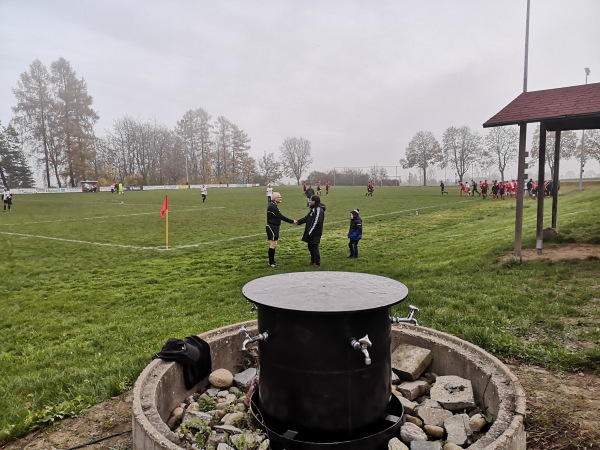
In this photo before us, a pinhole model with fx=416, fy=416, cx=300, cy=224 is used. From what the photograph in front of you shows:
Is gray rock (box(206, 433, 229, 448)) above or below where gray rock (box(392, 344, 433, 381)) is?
below

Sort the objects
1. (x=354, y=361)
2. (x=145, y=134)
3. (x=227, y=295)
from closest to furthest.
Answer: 1. (x=354, y=361)
2. (x=227, y=295)
3. (x=145, y=134)

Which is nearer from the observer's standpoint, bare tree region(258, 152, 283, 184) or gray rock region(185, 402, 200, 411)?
gray rock region(185, 402, 200, 411)

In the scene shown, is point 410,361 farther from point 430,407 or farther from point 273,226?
point 273,226

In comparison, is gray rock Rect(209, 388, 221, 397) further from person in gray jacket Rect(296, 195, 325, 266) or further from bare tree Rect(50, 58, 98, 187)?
bare tree Rect(50, 58, 98, 187)

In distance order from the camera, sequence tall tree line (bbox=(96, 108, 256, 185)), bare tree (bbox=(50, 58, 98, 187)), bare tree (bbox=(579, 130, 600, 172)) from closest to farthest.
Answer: bare tree (bbox=(579, 130, 600, 172)) → bare tree (bbox=(50, 58, 98, 187)) → tall tree line (bbox=(96, 108, 256, 185))

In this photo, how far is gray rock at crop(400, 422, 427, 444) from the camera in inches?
124

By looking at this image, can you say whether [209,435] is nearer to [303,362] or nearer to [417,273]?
[303,362]

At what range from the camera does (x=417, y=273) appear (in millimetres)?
9266

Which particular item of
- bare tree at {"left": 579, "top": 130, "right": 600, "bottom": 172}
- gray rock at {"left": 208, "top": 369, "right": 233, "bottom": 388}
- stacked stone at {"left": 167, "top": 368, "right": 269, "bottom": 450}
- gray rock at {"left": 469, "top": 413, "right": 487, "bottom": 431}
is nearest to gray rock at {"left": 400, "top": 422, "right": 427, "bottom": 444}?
gray rock at {"left": 469, "top": 413, "right": 487, "bottom": 431}

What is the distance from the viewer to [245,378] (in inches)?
168

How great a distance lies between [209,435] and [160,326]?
3.47 metres

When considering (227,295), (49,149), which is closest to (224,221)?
(227,295)

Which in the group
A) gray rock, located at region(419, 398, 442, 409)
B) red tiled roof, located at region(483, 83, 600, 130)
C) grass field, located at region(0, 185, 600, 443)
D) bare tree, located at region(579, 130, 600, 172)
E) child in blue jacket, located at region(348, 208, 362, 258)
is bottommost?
grass field, located at region(0, 185, 600, 443)

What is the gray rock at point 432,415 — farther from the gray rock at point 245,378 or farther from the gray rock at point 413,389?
the gray rock at point 245,378
